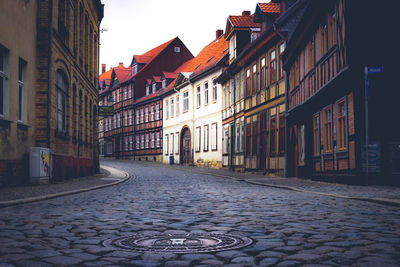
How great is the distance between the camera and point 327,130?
65.3ft

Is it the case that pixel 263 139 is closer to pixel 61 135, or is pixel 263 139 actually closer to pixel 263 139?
pixel 263 139

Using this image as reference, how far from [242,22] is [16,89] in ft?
71.6

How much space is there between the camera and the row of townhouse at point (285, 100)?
1609 centimetres

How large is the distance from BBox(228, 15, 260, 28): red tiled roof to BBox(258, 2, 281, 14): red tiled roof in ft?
14.9

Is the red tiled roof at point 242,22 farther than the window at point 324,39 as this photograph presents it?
Yes

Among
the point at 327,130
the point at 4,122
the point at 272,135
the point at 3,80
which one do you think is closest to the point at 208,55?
the point at 272,135

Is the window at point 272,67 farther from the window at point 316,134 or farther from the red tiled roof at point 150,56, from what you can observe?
the red tiled roof at point 150,56

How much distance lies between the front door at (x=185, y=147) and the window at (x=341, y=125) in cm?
2966

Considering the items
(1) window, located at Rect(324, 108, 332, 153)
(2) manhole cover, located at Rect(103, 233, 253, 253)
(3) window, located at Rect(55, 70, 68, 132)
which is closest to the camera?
(2) manhole cover, located at Rect(103, 233, 253, 253)

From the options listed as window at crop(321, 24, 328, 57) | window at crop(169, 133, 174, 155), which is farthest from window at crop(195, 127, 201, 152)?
window at crop(321, 24, 328, 57)

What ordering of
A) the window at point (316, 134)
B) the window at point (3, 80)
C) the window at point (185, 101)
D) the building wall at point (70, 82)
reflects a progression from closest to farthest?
1. the window at point (3, 80)
2. the building wall at point (70, 82)
3. the window at point (316, 134)
4. the window at point (185, 101)

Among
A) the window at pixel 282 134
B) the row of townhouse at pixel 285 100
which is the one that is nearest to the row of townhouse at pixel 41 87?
the row of townhouse at pixel 285 100

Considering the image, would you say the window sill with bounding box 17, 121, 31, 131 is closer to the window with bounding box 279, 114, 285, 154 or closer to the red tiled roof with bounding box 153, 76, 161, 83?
the window with bounding box 279, 114, 285, 154

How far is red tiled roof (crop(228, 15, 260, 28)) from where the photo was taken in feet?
112
